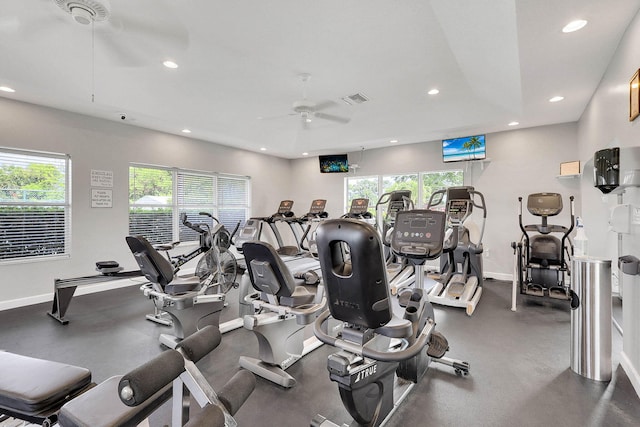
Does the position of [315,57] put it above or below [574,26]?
above

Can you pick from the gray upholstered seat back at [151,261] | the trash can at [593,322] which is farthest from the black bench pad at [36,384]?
the trash can at [593,322]

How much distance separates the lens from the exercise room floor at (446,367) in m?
2.04

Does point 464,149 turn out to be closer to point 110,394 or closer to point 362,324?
point 362,324

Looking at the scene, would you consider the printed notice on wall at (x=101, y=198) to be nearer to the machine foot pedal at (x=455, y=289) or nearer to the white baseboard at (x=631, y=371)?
the machine foot pedal at (x=455, y=289)

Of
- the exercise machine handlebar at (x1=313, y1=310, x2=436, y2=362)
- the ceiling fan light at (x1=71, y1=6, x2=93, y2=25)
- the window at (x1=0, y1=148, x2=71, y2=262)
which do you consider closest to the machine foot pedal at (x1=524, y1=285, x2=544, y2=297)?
the exercise machine handlebar at (x1=313, y1=310, x2=436, y2=362)

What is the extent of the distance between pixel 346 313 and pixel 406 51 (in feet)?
9.38

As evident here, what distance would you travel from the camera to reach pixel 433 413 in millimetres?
2051

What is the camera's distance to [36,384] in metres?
1.31

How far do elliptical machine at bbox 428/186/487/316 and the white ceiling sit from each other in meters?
1.54

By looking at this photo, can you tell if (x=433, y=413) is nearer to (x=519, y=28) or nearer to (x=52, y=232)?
Answer: (x=519, y=28)

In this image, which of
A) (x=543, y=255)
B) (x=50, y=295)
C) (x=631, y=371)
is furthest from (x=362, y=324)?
(x=50, y=295)

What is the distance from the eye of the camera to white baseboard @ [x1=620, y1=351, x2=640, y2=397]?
224cm

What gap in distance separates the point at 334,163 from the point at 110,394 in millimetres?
7407

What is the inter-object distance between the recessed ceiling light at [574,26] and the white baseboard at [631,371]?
2.80 metres
